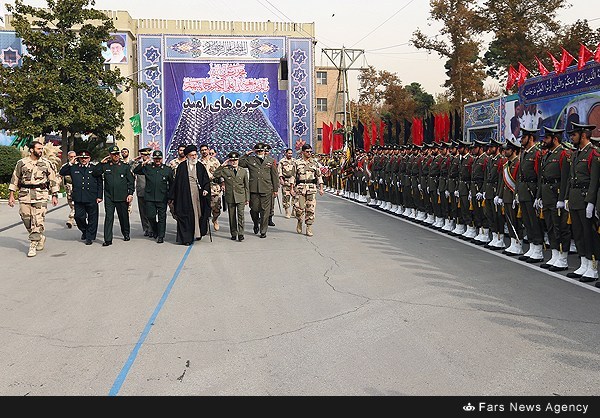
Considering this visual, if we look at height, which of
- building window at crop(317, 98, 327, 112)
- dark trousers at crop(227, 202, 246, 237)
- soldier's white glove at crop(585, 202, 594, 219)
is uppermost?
building window at crop(317, 98, 327, 112)

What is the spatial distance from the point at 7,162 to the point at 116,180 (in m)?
19.0

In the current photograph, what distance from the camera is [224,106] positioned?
4556cm

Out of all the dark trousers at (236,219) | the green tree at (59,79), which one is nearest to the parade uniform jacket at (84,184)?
the dark trousers at (236,219)

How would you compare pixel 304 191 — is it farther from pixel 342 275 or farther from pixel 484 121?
pixel 484 121

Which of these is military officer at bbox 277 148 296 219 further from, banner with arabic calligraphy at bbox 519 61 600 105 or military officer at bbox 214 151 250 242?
banner with arabic calligraphy at bbox 519 61 600 105

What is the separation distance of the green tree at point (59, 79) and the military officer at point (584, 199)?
2468 centimetres

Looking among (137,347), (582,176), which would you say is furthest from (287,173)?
(137,347)

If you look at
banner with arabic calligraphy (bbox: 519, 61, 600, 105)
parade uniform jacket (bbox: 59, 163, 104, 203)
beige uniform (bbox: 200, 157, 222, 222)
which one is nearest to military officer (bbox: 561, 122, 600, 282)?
beige uniform (bbox: 200, 157, 222, 222)

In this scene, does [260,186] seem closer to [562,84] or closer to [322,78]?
[562,84]

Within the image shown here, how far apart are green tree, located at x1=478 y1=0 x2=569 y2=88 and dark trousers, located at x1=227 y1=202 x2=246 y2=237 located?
2129 cm

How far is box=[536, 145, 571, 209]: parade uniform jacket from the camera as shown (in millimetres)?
9547

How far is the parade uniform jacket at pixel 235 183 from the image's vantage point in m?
13.2

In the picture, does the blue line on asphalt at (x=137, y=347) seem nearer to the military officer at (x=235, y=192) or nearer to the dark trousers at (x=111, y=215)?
the dark trousers at (x=111, y=215)

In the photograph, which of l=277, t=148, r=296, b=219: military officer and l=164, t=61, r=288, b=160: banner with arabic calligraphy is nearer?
l=277, t=148, r=296, b=219: military officer
